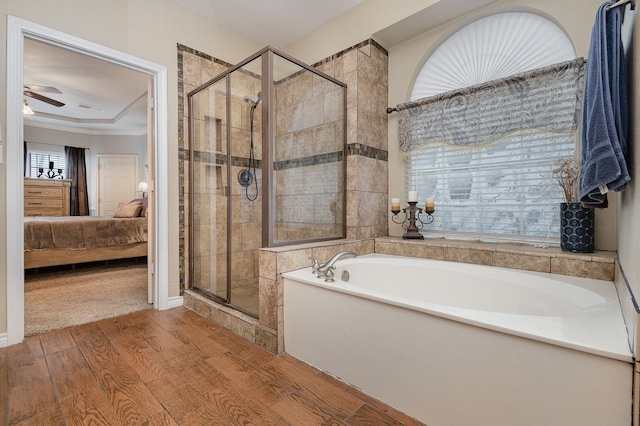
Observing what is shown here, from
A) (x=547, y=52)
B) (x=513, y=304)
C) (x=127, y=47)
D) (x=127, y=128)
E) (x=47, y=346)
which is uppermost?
(x=127, y=128)

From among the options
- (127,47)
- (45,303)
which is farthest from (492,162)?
(45,303)

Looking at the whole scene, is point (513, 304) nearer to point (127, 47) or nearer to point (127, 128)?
point (127, 47)

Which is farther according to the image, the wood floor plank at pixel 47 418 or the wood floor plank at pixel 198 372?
the wood floor plank at pixel 198 372

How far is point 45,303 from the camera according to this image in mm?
2775

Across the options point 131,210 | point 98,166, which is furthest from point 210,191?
point 98,166

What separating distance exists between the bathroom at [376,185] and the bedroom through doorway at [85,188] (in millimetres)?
928

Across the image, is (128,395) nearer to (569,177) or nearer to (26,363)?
(26,363)

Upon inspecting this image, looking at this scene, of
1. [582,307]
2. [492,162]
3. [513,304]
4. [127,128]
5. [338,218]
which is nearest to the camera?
[582,307]

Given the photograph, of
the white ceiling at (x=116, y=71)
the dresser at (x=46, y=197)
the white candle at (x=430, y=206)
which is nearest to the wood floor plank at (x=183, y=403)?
the white candle at (x=430, y=206)

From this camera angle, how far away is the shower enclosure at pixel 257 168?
217cm

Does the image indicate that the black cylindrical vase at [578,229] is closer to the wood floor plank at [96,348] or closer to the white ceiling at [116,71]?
the white ceiling at [116,71]

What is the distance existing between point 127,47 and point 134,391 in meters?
2.53

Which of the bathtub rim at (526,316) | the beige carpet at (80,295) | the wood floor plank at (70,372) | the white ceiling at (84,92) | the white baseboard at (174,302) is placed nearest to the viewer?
the bathtub rim at (526,316)

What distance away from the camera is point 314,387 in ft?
4.99
